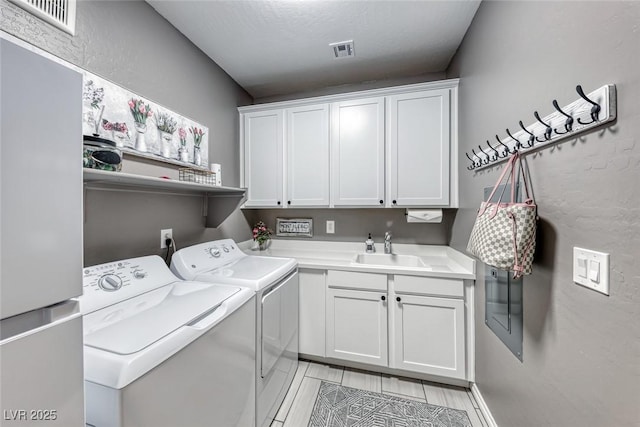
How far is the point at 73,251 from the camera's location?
0.53 m

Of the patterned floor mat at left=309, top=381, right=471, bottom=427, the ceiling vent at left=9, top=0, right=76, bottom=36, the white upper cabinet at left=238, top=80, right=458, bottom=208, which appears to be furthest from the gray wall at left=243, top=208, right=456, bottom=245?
the ceiling vent at left=9, top=0, right=76, bottom=36

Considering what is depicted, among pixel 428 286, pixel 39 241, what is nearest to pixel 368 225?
pixel 428 286

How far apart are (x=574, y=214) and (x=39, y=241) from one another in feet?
4.72

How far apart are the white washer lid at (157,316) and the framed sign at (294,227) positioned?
4.54 ft

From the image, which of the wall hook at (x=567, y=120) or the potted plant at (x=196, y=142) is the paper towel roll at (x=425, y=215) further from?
the potted plant at (x=196, y=142)

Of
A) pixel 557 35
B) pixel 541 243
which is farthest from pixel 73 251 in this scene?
pixel 557 35

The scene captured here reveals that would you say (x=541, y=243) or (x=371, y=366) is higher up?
(x=541, y=243)

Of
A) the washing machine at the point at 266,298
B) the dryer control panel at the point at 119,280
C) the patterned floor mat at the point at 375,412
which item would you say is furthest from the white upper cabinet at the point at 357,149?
the patterned floor mat at the point at 375,412

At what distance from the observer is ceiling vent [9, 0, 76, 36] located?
1023 millimetres

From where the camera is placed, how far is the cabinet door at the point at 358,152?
6.97 feet

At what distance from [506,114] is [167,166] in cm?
208

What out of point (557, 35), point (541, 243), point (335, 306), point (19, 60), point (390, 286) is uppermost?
point (557, 35)

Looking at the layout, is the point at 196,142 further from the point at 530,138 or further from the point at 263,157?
the point at 530,138

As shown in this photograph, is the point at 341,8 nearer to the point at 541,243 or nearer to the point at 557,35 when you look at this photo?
the point at 557,35
